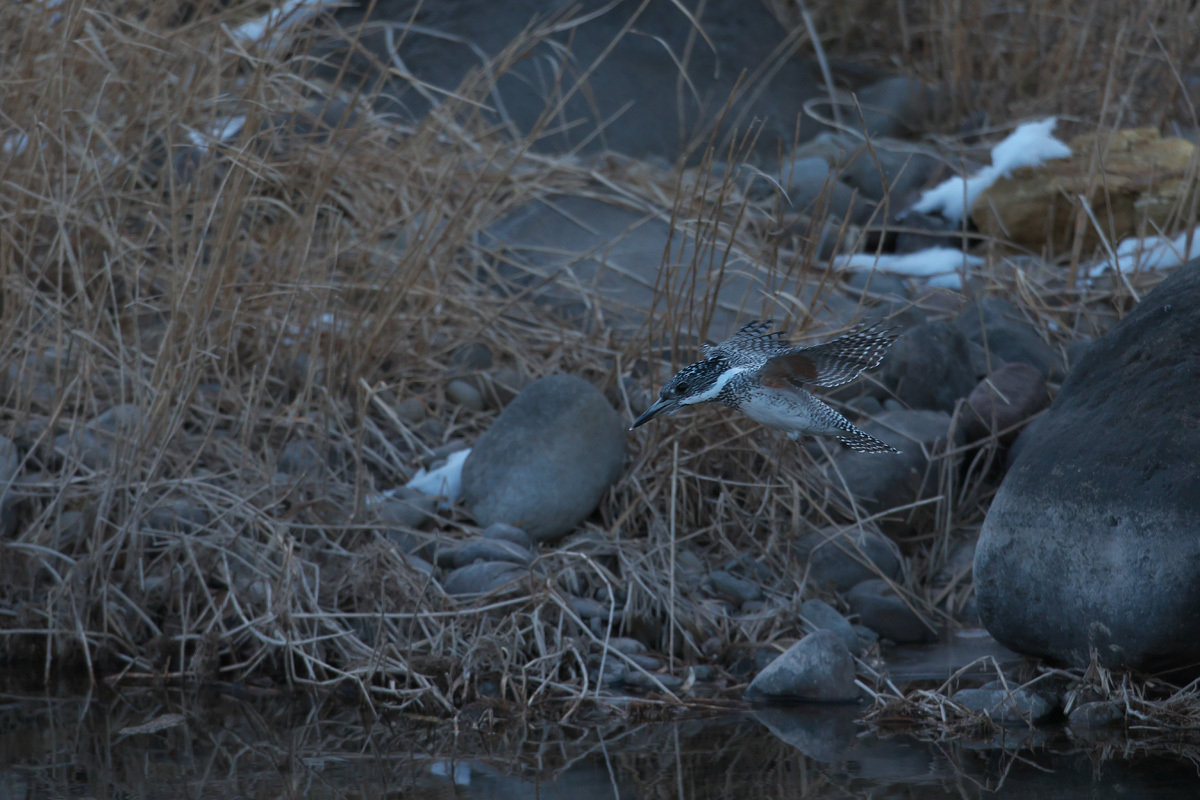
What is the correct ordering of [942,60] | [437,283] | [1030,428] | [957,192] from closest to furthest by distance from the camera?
[1030,428]
[437,283]
[957,192]
[942,60]

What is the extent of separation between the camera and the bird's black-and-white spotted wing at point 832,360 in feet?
6.93

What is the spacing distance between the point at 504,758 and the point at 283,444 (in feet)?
4.73

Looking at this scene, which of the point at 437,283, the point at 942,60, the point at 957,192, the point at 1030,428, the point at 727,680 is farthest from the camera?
the point at 942,60

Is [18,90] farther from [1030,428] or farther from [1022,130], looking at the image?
[1022,130]

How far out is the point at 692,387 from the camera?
2.08 meters

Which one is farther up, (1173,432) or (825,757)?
(1173,432)

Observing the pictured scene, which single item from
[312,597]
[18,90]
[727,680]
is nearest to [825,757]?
[727,680]

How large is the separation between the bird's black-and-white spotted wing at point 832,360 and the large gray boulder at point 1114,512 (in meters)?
0.98

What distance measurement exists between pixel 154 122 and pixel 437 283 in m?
1.21

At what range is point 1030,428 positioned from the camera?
3.88 m

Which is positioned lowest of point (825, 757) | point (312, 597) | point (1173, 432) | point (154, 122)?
point (312, 597)

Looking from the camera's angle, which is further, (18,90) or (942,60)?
(942,60)

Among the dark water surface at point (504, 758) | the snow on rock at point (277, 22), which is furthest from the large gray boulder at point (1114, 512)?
the snow on rock at point (277, 22)

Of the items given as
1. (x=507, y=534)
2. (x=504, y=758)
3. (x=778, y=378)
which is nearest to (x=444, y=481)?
(x=507, y=534)
